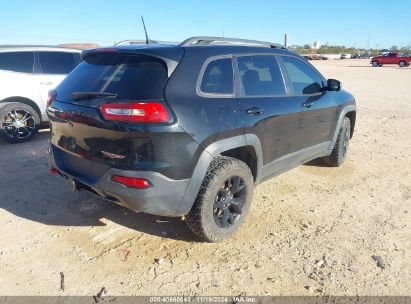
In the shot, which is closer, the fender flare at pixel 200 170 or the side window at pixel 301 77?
the fender flare at pixel 200 170

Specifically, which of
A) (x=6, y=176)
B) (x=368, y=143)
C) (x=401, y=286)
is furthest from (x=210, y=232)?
(x=368, y=143)

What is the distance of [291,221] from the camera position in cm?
380

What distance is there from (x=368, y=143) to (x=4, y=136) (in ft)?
21.9

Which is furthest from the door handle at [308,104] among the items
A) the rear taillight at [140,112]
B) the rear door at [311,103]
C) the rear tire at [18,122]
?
the rear tire at [18,122]

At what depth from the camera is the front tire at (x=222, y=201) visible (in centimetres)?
308

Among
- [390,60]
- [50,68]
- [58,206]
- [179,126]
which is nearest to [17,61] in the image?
[50,68]

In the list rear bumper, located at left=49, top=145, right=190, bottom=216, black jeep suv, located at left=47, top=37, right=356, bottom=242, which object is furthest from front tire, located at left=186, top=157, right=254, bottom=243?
rear bumper, located at left=49, top=145, right=190, bottom=216

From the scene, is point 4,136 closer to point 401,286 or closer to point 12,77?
point 12,77

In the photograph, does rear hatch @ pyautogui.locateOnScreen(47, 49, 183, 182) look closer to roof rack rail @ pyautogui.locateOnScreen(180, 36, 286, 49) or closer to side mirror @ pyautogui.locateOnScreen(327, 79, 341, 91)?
roof rack rail @ pyautogui.locateOnScreen(180, 36, 286, 49)

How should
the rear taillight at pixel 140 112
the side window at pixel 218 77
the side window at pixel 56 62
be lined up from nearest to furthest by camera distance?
the rear taillight at pixel 140 112 < the side window at pixel 218 77 < the side window at pixel 56 62

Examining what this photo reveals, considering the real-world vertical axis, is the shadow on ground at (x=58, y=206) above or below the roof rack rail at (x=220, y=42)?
below

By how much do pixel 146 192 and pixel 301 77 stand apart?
2556 mm

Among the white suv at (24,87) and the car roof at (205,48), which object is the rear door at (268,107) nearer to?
the car roof at (205,48)

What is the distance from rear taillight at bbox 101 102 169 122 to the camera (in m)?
2.64
